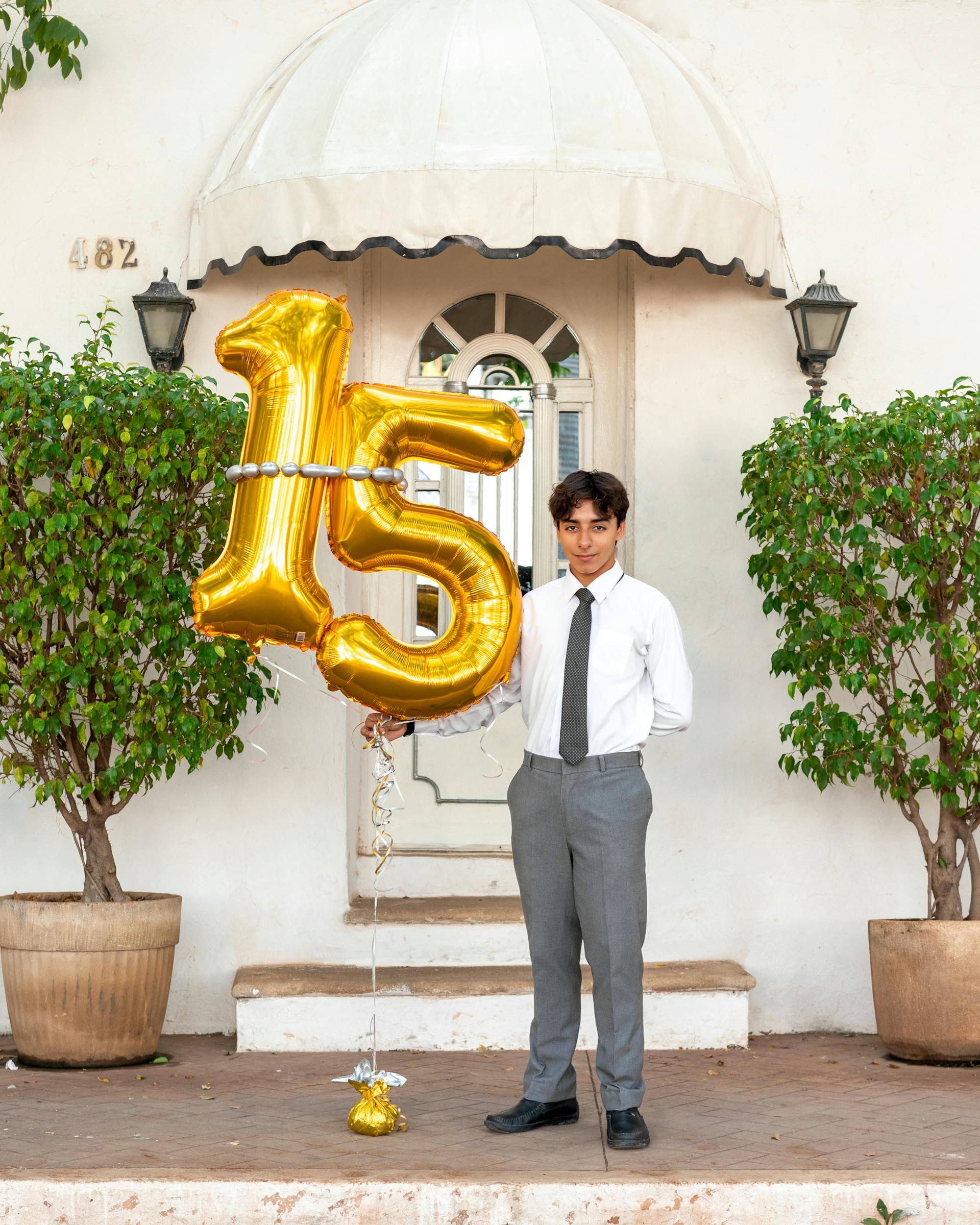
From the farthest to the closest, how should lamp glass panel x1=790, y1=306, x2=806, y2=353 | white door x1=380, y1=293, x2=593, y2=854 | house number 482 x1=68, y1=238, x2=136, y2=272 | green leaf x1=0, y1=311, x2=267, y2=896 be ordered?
white door x1=380, y1=293, x2=593, y2=854, house number 482 x1=68, y1=238, x2=136, y2=272, lamp glass panel x1=790, y1=306, x2=806, y2=353, green leaf x1=0, y1=311, x2=267, y2=896

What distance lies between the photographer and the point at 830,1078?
502 cm

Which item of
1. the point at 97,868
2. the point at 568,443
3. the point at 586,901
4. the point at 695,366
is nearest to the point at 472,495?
the point at 568,443

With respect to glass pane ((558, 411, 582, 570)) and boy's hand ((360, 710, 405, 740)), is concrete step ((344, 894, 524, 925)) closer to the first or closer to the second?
glass pane ((558, 411, 582, 570))

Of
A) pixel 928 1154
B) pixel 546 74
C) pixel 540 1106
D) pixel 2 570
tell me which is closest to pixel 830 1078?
pixel 928 1154

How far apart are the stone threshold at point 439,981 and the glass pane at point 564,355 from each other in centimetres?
270

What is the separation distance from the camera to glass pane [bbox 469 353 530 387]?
6.35m

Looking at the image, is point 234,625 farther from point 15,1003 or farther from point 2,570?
point 15,1003

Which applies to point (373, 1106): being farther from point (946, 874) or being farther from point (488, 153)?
point (488, 153)

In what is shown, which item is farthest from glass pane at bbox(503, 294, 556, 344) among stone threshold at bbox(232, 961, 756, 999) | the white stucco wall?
stone threshold at bbox(232, 961, 756, 999)

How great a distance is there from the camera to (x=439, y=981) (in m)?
5.48

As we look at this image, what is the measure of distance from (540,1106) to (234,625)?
5.68ft

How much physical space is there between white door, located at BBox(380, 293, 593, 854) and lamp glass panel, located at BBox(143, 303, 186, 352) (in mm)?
1110

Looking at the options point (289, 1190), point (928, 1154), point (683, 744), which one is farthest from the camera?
point (683, 744)

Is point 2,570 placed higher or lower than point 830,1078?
higher
